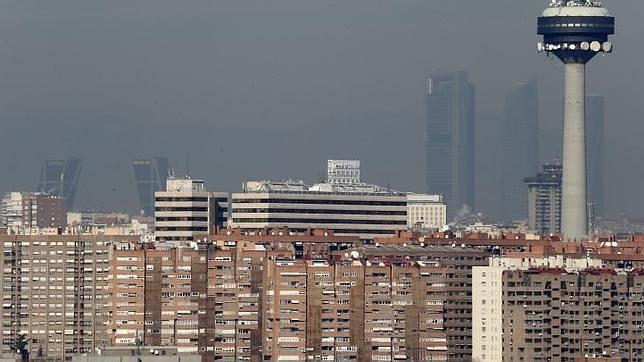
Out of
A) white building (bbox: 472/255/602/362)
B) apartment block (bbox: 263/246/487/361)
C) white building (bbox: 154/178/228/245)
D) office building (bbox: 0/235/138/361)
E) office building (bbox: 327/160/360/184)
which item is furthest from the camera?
office building (bbox: 327/160/360/184)

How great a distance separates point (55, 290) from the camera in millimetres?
130750

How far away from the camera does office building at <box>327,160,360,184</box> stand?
6819 inches

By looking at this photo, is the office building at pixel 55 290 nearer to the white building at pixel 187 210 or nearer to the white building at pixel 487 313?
the white building at pixel 487 313

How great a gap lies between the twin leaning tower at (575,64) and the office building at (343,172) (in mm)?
11942

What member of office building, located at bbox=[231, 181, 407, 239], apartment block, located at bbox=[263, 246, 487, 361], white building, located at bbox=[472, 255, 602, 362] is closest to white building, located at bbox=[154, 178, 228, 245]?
office building, located at bbox=[231, 181, 407, 239]

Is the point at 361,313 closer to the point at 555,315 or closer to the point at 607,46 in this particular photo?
the point at 555,315

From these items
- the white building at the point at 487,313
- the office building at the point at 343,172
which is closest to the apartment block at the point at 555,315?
the white building at the point at 487,313

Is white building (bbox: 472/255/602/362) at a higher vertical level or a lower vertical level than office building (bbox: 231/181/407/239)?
lower

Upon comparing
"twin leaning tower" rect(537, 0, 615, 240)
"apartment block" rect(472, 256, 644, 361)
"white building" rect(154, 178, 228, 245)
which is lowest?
"apartment block" rect(472, 256, 644, 361)

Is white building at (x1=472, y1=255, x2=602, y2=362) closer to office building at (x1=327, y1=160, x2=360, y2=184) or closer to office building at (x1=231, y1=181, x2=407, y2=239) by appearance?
office building at (x1=231, y1=181, x2=407, y2=239)

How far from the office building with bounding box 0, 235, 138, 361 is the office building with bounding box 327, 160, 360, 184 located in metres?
39.3

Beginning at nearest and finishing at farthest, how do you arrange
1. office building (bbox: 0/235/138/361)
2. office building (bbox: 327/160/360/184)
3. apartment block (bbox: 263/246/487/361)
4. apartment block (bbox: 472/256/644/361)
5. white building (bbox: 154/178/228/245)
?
apartment block (bbox: 472/256/644/361) → apartment block (bbox: 263/246/487/361) → office building (bbox: 0/235/138/361) → white building (bbox: 154/178/228/245) → office building (bbox: 327/160/360/184)

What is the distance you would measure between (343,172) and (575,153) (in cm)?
1308

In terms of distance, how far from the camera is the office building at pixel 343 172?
17320 cm
